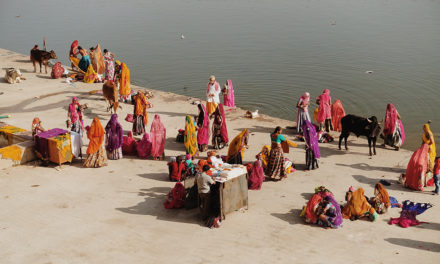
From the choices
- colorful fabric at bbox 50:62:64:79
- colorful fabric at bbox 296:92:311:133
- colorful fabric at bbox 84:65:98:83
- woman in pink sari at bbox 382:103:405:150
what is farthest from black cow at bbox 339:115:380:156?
colorful fabric at bbox 50:62:64:79

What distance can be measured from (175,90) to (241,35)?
12055 mm

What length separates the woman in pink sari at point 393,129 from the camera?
14.9 metres

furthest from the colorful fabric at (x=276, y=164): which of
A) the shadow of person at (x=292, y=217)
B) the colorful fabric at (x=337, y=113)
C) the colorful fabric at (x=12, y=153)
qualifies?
the colorful fabric at (x=12, y=153)

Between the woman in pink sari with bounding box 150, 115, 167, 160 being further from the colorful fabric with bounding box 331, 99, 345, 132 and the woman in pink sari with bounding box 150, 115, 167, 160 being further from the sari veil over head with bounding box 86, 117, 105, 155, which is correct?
the colorful fabric with bounding box 331, 99, 345, 132

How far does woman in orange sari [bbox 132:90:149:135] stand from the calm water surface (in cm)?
639

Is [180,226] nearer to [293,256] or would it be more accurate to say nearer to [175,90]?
[293,256]

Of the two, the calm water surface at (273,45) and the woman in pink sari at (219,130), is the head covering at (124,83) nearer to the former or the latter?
the calm water surface at (273,45)

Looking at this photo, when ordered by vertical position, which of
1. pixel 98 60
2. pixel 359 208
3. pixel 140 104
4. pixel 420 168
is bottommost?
pixel 359 208

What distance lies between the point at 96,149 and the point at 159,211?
3.34m

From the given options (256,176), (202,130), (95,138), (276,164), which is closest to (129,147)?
(95,138)

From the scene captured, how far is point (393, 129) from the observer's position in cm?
1490

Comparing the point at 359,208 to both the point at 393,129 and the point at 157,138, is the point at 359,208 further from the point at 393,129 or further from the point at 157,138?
the point at 157,138

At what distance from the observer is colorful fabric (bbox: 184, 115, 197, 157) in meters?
13.8

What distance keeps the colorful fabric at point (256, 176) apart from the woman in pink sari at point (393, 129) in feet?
16.9
